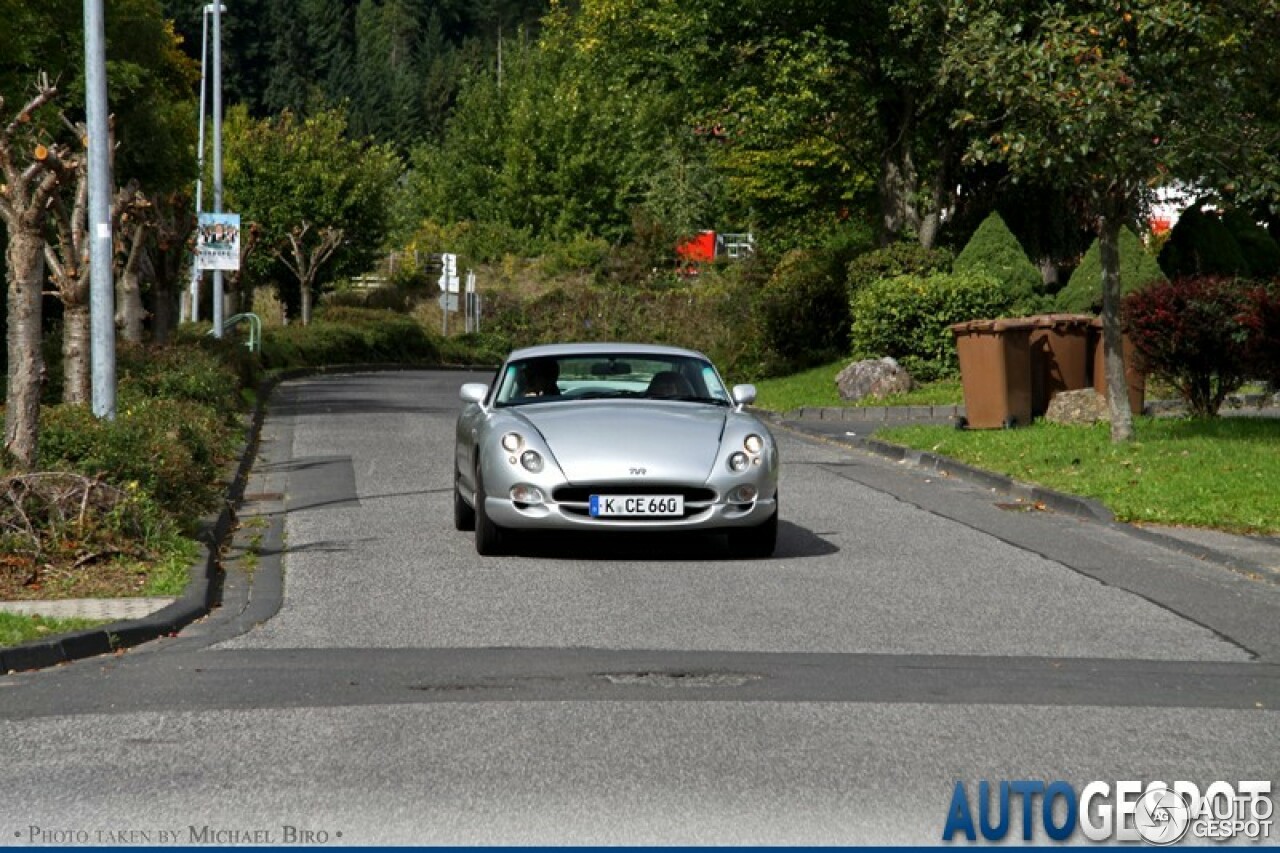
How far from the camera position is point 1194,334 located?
2233 centimetres

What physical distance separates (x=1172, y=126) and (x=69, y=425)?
1062cm

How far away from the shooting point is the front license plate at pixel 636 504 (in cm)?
1219

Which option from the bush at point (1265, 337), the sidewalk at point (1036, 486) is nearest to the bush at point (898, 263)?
the sidewalk at point (1036, 486)

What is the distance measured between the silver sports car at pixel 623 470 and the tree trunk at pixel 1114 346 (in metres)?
8.13

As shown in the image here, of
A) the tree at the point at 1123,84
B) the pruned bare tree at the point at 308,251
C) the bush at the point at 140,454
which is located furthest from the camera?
the pruned bare tree at the point at 308,251

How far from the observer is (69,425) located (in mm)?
14508

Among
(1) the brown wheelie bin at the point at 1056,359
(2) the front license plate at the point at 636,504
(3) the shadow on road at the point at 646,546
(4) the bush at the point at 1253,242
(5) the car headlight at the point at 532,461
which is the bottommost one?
(3) the shadow on road at the point at 646,546

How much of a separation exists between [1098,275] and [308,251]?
127 ft

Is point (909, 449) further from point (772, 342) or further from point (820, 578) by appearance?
→ point (772, 342)

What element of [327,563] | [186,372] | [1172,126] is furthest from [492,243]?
[327,563]

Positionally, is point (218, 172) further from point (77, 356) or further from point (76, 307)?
point (76, 307)

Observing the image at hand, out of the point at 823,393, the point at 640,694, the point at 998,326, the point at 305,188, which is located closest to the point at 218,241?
the point at 823,393

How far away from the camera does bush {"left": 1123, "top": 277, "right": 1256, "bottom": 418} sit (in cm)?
2211

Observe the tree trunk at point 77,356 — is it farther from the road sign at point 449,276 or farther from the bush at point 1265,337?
the road sign at point 449,276
